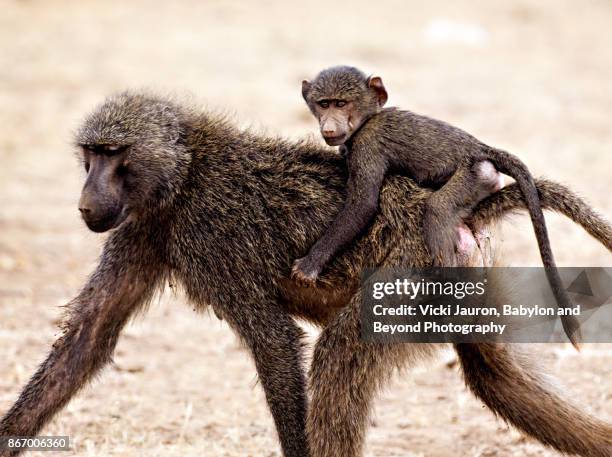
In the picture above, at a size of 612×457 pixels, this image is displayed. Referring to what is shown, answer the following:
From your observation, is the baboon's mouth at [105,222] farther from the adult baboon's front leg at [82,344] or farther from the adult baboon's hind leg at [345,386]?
the adult baboon's hind leg at [345,386]

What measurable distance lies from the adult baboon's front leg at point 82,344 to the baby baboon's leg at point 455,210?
1157 mm

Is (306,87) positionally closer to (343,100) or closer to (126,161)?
(343,100)

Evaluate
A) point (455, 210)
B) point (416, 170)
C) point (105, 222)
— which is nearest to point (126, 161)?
point (105, 222)

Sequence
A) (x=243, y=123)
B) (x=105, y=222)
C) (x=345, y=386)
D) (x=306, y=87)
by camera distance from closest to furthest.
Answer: (x=345, y=386) < (x=105, y=222) < (x=306, y=87) < (x=243, y=123)

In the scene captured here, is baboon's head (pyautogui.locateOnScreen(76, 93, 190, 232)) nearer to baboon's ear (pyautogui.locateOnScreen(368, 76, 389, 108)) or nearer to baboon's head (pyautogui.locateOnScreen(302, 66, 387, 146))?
baboon's head (pyautogui.locateOnScreen(302, 66, 387, 146))

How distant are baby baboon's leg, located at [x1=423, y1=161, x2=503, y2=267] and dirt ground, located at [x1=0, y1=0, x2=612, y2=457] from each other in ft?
0.93

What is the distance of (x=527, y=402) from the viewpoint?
3.76m

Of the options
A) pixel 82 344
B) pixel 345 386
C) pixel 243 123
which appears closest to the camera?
pixel 345 386

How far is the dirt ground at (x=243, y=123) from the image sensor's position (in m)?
4.63

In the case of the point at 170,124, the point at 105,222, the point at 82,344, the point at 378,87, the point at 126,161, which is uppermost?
the point at 378,87

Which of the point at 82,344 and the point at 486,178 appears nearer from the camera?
the point at 486,178

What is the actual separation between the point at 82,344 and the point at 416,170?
1.45 metres

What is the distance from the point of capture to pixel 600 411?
15.2 ft

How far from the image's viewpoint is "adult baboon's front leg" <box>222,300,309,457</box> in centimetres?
356
